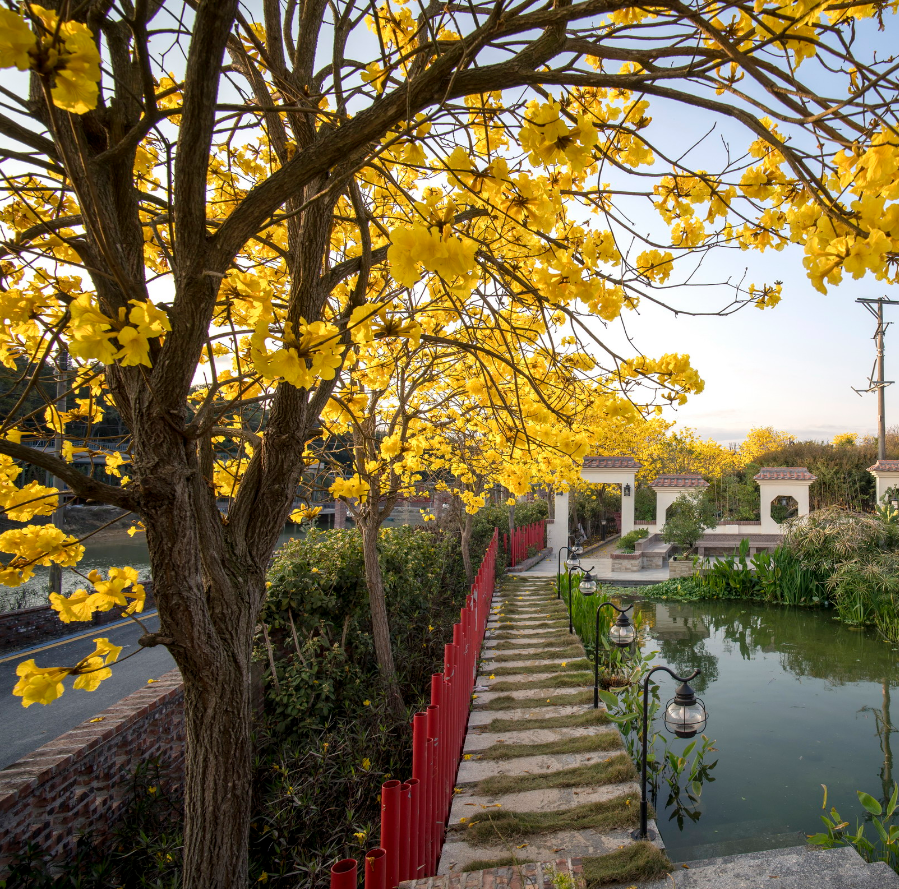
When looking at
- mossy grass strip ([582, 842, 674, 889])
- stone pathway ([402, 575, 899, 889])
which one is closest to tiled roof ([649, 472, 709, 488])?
stone pathway ([402, 575, 899, 889])

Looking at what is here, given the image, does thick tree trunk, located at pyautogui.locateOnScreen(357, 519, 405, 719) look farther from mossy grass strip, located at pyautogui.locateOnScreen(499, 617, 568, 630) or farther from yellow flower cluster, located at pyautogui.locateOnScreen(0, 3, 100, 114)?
yellow flower cluster, located at pyautogui.locateOnScreen(0, 3, 100, 114)

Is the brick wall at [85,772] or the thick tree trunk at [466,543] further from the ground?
the thick tree trunk at [466,543]

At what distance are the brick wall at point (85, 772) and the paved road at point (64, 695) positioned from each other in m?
1.30

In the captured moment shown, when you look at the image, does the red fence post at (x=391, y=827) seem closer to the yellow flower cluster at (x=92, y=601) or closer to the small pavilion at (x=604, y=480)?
the yellow flower cluster at (x=92, y=601)

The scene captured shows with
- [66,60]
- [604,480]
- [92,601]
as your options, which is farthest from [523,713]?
[604,480]

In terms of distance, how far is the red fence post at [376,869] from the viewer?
6.27 ft

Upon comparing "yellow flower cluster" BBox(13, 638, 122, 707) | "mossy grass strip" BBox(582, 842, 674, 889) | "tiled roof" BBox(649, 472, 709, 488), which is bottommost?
"mossy grass strip" BBox(582, 842, 674, 889)

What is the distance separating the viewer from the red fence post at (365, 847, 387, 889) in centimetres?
191

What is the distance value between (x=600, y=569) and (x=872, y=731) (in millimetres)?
7014

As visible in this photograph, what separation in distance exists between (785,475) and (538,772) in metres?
13.8

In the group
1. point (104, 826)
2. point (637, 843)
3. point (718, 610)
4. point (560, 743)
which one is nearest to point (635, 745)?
point (560, 743)

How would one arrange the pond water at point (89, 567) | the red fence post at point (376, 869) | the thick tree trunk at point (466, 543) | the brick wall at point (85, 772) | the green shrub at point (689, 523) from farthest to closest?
the green shrub at point (689, 523) < the pond water at point (89, 567) < the thick tree trunk at point (466, 543) < the brick wall at point (85, 772) < the red fence post at point (376, 869)

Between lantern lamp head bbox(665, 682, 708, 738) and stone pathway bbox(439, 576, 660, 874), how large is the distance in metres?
0.53

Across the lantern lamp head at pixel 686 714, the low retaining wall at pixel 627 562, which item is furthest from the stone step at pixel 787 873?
the low retaining wall at pixel 627 562
